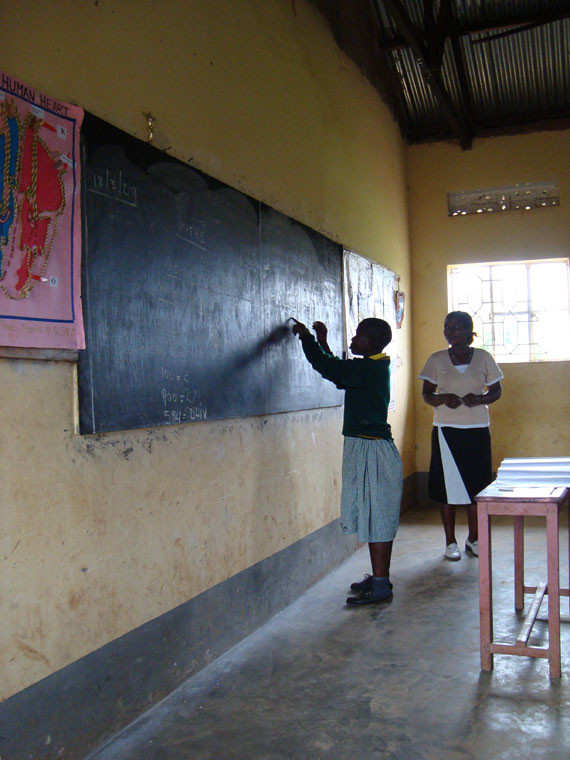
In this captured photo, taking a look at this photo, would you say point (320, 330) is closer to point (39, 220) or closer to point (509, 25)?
point (39, 220)

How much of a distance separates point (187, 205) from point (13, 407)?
4.36 feet

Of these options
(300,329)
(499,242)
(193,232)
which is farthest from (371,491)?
(499,242)

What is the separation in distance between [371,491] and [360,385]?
1.96ft

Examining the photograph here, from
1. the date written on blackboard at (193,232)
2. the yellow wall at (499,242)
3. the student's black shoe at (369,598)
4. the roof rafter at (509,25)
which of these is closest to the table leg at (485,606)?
the student's black shoe at (369,598)

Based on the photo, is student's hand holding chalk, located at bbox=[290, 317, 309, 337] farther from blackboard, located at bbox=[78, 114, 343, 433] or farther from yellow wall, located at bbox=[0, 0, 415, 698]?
yellow wall, located at bbox=[0, 0, 415, 698]

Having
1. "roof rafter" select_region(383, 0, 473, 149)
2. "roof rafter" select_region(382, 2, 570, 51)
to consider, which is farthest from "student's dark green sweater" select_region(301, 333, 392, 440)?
"roof rafter" select_region(382, 2, 570, 51)

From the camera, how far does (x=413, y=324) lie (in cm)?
753

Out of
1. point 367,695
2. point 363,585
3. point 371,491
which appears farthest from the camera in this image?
point 363,585

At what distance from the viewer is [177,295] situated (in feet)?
9.61

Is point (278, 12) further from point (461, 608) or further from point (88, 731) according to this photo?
point (88, 731)

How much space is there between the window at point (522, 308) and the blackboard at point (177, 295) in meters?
3.64

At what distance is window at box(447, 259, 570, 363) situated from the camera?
709cm

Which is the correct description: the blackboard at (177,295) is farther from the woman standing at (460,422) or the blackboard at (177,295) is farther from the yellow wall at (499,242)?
the yellow wall at (499,242)

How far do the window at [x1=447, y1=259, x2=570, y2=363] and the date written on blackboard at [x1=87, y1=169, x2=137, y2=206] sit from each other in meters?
5.25
